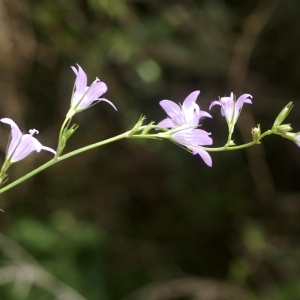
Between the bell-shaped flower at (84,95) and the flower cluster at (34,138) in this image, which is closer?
the flower cluster at (34,138)

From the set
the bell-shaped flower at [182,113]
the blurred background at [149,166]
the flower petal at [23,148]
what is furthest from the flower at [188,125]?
the blurred background at [149,166]

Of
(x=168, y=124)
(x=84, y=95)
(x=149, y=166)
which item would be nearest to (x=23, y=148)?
(x=84, y=95)

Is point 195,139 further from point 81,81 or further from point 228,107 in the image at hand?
point 81,81

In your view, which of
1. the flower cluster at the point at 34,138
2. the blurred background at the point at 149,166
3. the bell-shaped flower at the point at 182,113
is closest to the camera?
the flower cluster at the point at 34,138

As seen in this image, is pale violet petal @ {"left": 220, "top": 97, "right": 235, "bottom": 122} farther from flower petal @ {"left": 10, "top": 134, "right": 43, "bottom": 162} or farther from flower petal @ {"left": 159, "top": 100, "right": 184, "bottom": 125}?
flower petal @ {"left": 10, "top": 134, "right": 43, "bottom": 162}

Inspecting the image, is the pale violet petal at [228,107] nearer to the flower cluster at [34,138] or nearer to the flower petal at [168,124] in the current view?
the flower petal at [168,124]

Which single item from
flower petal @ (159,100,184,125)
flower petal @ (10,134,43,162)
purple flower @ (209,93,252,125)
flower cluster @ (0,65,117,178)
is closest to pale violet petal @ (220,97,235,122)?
purple flower @ (209,93,252,125)

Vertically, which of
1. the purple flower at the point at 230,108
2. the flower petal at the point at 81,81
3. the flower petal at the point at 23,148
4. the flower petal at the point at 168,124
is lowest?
the flower petal at the point at 23,148
